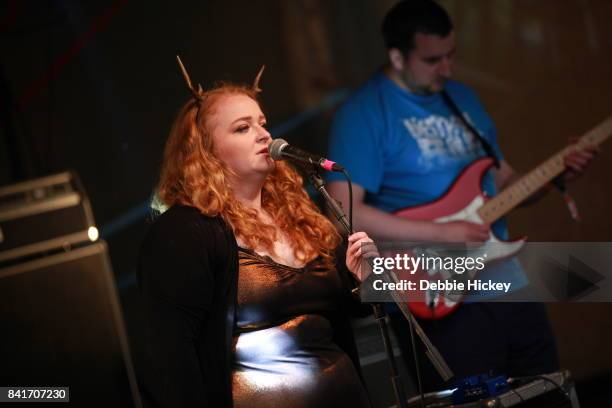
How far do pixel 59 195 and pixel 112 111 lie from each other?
105cm

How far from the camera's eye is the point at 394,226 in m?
3.28

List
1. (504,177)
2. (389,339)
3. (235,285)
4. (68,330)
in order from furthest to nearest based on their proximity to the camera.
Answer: (504,177) → (68,330) → (235,285) → (389,339)

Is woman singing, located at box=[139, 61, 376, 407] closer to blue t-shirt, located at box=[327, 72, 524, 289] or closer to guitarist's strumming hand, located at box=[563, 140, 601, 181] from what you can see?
blue t-shirt, located at box=[327, 72, 524, 289]

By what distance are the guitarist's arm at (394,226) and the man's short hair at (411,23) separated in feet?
2.25

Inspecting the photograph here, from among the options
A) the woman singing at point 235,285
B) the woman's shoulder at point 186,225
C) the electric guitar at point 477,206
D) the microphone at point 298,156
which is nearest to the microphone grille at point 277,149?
the microphone at point 298,156

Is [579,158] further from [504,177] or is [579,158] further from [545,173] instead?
[504,177]

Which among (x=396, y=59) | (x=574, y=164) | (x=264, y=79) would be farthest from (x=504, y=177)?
(x=264, y=79)

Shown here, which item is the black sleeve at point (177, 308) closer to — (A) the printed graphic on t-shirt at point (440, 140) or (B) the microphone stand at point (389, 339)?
(B) the microphone stand at point (389, 339)

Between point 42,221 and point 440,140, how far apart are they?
166cm

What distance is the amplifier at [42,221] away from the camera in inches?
111

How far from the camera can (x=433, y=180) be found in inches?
135

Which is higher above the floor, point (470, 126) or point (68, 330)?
point (470, 126)

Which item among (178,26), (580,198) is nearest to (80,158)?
(178,26)

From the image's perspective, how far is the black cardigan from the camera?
2.29 m
